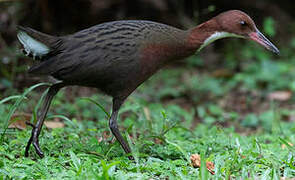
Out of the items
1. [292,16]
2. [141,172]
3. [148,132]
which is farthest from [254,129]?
[292,16]

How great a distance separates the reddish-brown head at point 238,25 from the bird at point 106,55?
0.38 metres

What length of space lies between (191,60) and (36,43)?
15.4 feet

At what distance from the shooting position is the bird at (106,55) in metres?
3.65

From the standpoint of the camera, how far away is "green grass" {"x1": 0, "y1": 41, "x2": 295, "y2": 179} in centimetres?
332

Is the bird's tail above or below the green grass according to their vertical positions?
above

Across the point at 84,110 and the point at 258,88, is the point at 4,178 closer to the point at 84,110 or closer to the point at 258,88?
the point at 84,110

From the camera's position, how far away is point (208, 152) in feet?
12.9

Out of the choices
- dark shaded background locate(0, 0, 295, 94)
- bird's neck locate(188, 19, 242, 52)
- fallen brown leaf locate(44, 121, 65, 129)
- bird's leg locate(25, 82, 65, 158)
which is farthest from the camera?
dark shaded background locate(0, 0, 295, 94)

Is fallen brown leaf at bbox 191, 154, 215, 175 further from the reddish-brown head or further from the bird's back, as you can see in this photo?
the reddish-brown head

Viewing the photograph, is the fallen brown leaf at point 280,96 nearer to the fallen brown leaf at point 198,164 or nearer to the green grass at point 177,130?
the green grass at point 177,130

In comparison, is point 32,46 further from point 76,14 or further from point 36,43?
point 76,14

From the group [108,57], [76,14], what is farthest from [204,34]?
[76,14]

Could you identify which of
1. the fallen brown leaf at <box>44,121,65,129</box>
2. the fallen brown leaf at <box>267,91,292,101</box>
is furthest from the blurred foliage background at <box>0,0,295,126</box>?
the fallen brown leaf at <box>44,121,65,129</box>

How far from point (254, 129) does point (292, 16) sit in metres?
3.79
